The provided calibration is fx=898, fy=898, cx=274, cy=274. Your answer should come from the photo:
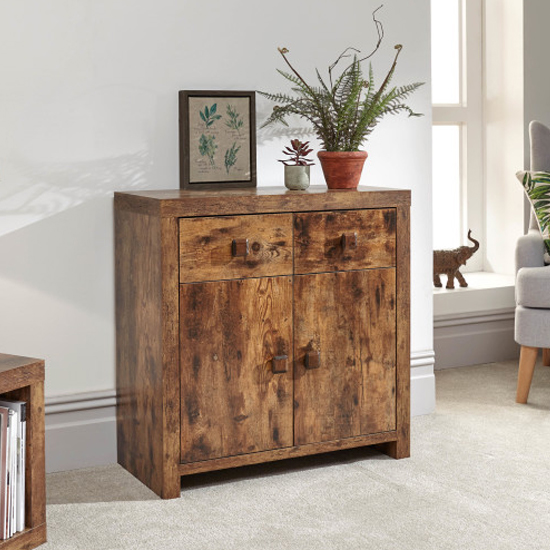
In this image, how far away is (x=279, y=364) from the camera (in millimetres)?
2395

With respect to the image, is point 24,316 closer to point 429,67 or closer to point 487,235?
point 429,67

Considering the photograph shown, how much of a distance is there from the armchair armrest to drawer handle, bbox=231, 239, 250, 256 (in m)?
1.25

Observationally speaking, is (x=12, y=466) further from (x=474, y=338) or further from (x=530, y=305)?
(x=474, y=338)

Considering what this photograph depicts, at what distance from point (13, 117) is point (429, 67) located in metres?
1.38

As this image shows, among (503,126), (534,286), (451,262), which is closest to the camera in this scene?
(534,286)

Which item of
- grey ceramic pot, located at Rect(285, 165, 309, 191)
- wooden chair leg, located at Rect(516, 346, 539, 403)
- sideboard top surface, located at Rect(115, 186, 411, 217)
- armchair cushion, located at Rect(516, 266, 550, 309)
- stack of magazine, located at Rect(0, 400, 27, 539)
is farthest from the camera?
wooden chair leg, located at Rect(516, 346, 539, 403)

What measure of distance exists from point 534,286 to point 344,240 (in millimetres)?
882

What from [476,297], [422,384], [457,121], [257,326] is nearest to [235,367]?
[257,326]

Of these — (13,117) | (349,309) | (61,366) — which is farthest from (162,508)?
(13,117)

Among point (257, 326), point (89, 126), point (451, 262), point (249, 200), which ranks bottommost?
point (257, 326)

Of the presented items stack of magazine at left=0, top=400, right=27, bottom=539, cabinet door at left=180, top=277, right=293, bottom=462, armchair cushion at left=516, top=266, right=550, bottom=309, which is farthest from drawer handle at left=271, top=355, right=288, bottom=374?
armchair cushion at left=516, top=266, right=550, bottom=309

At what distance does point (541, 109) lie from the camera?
12.4 ft

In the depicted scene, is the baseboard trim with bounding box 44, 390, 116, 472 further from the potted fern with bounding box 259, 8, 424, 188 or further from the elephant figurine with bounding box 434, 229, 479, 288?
the elephant figurine with bounding box 434, 229, 479, 288

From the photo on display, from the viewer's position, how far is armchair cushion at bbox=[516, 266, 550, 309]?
2979 mm
